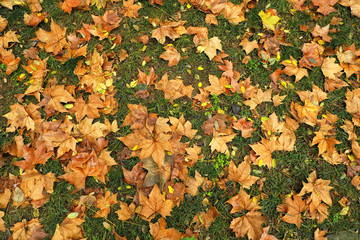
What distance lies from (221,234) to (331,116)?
1.59m

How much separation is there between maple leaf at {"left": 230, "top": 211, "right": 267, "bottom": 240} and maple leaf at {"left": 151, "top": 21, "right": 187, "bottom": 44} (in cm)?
187

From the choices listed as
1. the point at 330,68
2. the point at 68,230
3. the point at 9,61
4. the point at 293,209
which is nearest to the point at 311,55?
the point at 330,68

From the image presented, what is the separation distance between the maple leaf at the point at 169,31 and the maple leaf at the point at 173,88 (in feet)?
1.43

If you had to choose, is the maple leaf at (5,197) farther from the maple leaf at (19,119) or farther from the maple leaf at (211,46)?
the maple leaf at (211,46)

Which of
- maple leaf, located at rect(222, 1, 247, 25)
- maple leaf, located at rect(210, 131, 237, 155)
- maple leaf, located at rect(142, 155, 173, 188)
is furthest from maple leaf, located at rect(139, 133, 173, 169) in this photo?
maple leaf, located at rect(222, 1, 247, 25)

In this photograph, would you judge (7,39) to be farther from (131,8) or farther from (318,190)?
(318,190)

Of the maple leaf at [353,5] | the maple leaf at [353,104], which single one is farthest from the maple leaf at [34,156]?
the maple leaf at [353,5]

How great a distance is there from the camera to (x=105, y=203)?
2205 millimetres

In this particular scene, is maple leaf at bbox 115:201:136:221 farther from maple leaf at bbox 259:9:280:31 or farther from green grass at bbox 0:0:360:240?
maple leaf at bbox 259:9:280:31

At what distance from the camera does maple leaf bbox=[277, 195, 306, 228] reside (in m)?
2.22

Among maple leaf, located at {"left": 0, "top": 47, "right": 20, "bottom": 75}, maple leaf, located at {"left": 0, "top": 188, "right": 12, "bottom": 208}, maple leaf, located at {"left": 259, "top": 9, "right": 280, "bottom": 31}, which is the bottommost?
maple leaf, located at {"left": 0, "top": 188, "right": 12, "bottom": 208}

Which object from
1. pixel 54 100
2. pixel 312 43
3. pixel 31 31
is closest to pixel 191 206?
pixel 54 100

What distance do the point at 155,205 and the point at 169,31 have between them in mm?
1740

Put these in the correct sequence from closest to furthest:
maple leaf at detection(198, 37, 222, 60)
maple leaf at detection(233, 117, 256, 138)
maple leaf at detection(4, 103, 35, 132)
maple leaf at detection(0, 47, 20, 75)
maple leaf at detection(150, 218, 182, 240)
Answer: maple leaf at detection(150, 218, 182, 240) → maple leaf at detection(4, 103, 35, 132) → maple leaf at detection(233, 117, 256, 138) → maple leaf at detection(0, 47, 20, 75) → maple leaf at detection(198, 37, 222, 60)
